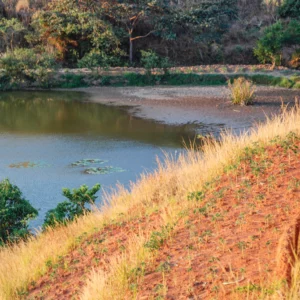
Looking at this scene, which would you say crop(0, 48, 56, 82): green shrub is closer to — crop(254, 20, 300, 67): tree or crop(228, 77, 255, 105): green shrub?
crop(228, 77, 255, 105): green shrub

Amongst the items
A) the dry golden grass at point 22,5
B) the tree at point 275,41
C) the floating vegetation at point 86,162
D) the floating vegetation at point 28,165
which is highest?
the dry golden grass at point 22,5

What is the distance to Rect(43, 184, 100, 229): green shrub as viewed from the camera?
8164mm

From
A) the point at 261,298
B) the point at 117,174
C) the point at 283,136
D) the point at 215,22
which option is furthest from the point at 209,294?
the point at 215,22

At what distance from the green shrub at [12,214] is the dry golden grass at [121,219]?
0.45 metres

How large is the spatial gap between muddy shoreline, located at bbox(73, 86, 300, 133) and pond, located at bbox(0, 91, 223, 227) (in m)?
0.91

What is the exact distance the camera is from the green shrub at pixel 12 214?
25.9 feet

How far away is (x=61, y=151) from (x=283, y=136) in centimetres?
745

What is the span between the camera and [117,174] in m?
12.2

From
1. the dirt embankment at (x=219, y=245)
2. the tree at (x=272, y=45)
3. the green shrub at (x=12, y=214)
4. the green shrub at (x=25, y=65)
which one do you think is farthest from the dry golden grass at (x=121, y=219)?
the tree at (x=272, y=45)

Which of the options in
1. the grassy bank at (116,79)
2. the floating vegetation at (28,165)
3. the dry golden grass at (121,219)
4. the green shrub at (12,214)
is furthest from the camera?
the grassy bank at (116,79)

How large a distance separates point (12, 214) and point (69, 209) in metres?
0.93

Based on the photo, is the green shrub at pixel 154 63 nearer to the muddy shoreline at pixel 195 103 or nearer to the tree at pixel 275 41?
the muddy shoreline at pixel 195 103

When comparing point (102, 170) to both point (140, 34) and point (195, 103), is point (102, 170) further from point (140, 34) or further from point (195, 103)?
point (140, 34)

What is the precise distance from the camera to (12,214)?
8.09m
